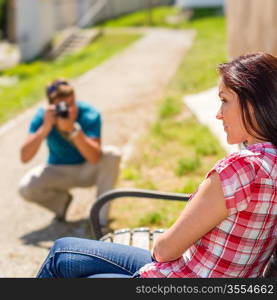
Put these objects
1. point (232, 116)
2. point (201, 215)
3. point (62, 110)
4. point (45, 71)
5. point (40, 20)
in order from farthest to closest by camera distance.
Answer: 1. point (40, 20)
2. point (45, 71)
3. point (62, 110)
4. point (232, 116)
5. point (201, 215)

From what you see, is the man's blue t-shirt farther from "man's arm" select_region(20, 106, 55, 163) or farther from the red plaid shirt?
the red plaid shirt

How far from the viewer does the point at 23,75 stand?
18797 mm

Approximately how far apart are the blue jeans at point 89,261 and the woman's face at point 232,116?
2.38ft

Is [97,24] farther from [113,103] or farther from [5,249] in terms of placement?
[5,249]

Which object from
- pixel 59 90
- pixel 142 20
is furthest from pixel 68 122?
pixel 142 20

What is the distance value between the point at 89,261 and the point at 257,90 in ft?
3.35

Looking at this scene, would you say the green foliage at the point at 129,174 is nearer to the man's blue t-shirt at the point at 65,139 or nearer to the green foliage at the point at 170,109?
the man's blue t-shirt at the point at 65,139

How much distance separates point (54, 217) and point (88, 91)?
700 centimetres

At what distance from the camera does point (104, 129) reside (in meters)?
9.30

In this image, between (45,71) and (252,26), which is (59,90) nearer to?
(252,26)

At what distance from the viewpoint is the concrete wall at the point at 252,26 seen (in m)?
8.16

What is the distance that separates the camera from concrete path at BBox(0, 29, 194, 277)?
17.3ft

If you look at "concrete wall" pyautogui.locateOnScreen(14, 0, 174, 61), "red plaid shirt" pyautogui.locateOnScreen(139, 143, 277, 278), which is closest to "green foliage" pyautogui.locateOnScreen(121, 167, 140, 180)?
"red plaid shirt" pyautogui.locateOnScreen(139, 143, 277, 278)

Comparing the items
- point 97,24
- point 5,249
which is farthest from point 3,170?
point 97,24
